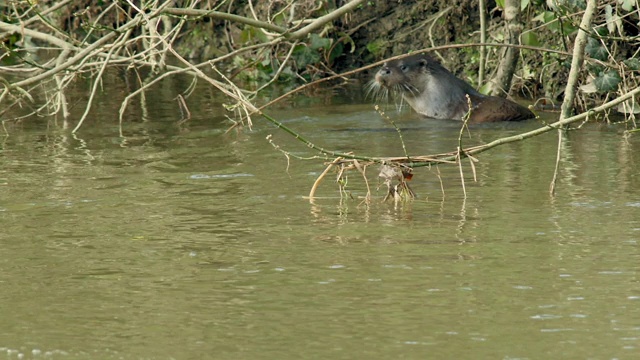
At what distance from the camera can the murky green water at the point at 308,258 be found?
3.72 meters

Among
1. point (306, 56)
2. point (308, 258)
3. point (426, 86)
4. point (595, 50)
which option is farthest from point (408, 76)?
point (308, 258)

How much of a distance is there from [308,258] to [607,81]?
3.32 m

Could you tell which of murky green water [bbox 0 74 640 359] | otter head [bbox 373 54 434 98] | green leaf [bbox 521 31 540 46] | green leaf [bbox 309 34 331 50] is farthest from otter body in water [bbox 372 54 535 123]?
murky green water [bbox 0 74 640 359]

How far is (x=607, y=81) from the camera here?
7.35 metres

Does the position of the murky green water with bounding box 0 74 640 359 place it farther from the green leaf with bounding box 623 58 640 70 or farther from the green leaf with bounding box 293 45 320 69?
the green leaf with bounding box 293 45 320 69

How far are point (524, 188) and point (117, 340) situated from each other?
2.78 meters

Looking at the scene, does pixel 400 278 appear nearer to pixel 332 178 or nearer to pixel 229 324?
pixel 229 324

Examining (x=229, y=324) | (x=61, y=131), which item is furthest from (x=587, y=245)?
(x=61, y=131)

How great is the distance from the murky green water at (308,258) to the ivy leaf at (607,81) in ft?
1.05

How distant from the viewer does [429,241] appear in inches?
191

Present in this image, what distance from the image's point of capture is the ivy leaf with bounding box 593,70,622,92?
289 inches

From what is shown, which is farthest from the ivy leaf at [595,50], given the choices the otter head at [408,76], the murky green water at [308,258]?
the otter head at [408,76]

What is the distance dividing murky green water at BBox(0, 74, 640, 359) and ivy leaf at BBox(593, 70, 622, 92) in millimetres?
320

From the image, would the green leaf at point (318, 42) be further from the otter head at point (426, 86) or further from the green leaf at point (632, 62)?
the green leaf at point (632, 62)
